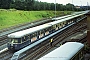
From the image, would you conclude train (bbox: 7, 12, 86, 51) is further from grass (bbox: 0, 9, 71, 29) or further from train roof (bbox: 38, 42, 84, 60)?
grass (bbox: 0, 9, 71, 29)

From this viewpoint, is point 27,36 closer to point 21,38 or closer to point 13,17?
point 21,38

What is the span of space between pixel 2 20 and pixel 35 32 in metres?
20.6

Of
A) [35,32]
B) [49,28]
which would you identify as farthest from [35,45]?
[49,28]

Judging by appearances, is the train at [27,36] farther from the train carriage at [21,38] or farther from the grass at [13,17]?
the grass at [13,17]

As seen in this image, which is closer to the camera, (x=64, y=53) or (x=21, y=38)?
(x=64, y=53)

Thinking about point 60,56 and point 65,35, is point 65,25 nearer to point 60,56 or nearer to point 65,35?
point 65,35

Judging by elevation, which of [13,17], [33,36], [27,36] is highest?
[13,17]

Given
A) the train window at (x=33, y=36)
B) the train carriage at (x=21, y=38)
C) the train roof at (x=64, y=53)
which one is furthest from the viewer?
the train window at (x=33, y=36)

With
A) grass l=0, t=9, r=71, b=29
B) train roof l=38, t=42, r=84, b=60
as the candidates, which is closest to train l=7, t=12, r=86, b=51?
train roof l=38, t=42, r=84, b=60

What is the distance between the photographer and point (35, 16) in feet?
232

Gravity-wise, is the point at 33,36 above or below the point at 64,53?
below

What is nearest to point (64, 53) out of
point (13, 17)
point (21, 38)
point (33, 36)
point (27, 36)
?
point (21, 38)

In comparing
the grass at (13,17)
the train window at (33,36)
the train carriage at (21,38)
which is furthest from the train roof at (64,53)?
the grass at (13,17)

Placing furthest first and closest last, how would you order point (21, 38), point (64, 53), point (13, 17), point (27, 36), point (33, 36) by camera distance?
point (13, 17) → point (33, 36) → point (27, 36) → point (21, 38) → point (64, 53)
